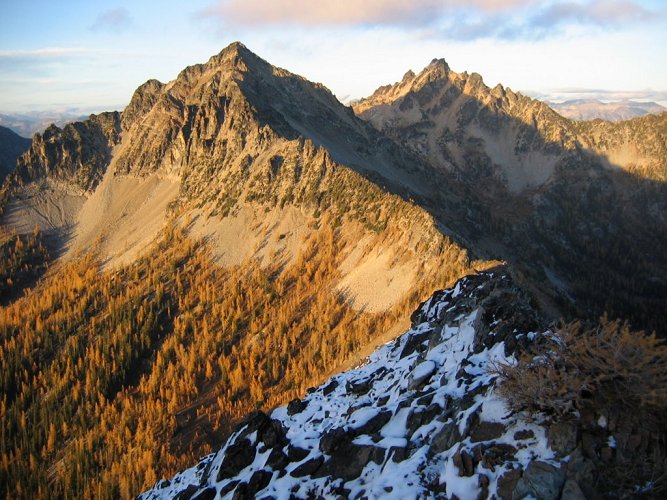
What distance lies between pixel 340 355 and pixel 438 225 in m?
31.2

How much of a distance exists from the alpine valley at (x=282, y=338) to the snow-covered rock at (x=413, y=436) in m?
0.11

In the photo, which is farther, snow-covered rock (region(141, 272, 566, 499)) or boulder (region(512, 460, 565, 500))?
snow-covered rock (region(141, 272, 566, 499))

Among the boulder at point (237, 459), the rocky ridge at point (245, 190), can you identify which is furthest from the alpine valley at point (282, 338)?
the rocky ridge at point (245, 190)

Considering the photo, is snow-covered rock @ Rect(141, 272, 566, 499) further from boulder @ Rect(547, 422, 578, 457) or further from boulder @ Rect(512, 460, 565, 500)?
boulder @ Rect(547, 422, 578, 457)

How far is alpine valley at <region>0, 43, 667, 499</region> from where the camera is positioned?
16.9 metres

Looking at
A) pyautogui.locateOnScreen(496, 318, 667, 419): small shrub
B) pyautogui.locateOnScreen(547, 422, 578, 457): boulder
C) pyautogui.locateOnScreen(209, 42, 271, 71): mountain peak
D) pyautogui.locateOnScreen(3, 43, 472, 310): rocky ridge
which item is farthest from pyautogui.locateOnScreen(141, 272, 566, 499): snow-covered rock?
pyautogui.locateOnScreen(209, 42, 271, 71): mountain peak

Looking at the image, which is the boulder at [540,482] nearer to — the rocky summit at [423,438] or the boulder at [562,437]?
the rocky summit at [423,438]

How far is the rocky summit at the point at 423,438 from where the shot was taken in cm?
1648

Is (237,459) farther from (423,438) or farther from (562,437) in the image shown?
(562,437)

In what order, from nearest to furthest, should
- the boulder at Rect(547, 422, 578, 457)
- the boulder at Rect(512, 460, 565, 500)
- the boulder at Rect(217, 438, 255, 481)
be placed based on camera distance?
the boulder at Rect(512, 460, 565, 500)
the boulder at Rect(547, 422, 578, 457)
the boulder at Rect(217, 438, 255, 481)

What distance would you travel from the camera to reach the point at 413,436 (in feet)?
72.4

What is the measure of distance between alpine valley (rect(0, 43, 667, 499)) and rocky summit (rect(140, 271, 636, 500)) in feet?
0.35

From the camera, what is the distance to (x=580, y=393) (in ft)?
53.6

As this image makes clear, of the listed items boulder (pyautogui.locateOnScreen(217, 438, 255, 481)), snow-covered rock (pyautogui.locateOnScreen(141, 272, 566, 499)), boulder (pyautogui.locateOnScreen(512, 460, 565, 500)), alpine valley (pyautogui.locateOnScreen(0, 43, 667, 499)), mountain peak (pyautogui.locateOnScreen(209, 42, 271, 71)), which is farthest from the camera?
mountain peak (pyautogui.locateOnScreen(209, 42, 271, 71))
